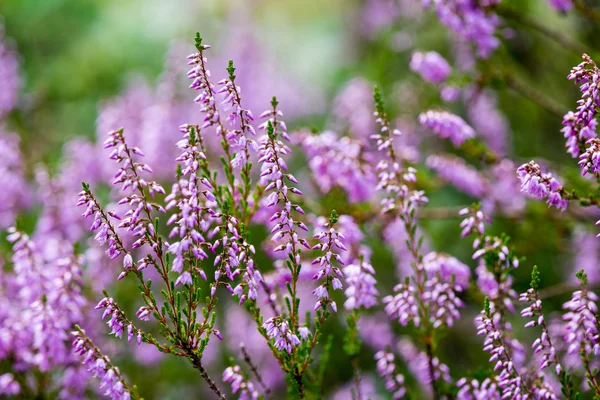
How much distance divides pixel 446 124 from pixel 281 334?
1870 millimetres

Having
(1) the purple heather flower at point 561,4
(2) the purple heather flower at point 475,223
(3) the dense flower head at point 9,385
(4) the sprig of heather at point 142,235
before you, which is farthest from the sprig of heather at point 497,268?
(3) the dense flower head at point 9,385

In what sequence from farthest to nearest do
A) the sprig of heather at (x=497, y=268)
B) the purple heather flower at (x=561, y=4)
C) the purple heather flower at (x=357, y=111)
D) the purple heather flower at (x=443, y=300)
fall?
the purple heather flower at (x=357, y=111) < the purple heather flower at (x=561, y=4) < the purple heather flower at (x=443, y=300) < the sprig of heather at (x=497, y=268)

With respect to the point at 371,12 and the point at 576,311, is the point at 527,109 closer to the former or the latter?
the point at 371,12

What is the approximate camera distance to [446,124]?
3400mm

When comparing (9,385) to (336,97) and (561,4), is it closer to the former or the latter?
(561,4)

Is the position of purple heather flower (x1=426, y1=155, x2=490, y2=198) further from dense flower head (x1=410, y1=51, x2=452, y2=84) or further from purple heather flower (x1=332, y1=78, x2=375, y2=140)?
purple heather flower (x1=332, y1=78, x2=375, y2=140)

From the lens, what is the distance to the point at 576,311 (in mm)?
2424

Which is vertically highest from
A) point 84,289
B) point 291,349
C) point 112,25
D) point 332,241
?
point 112,25

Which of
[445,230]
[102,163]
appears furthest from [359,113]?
[102,163]

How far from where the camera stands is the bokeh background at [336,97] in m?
4.70

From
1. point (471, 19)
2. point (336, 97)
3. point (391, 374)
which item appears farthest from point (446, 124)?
point (336, 97)

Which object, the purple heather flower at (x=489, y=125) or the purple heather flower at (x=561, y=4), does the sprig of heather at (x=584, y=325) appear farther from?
the purple heather flower at (x=489, y=125)

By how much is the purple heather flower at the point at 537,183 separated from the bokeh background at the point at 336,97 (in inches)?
40.8

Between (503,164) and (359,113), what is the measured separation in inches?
91.5
